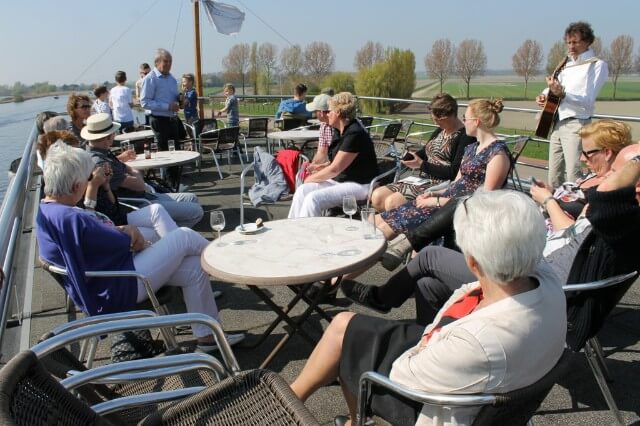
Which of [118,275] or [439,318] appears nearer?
[439,318]

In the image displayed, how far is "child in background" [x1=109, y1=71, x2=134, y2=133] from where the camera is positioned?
30.2 ft

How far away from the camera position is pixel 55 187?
2.56 meters

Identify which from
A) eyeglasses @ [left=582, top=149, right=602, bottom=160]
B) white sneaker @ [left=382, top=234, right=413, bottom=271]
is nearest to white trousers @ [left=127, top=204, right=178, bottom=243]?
white sneaker @ [left=382, top=234, right=413, bottom=271]

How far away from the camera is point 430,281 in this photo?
8.58 feet

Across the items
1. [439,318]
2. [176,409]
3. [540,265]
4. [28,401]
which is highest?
[540,265]

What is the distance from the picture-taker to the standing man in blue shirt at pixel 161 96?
7.33m

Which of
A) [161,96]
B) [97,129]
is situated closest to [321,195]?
[97,129]

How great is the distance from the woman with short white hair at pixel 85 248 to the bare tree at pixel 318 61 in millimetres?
35677

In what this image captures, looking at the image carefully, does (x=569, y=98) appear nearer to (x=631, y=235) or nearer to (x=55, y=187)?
(x=631, y=235)

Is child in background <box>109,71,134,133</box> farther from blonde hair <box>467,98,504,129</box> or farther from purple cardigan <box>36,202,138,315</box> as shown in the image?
blonde hair <box>467,98,504,129</box>

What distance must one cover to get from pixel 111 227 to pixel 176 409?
1319mm

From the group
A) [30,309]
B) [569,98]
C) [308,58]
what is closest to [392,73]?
[308,58]

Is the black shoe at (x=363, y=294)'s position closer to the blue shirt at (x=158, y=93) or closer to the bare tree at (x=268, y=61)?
the blue shirt at (x=158, y=93)

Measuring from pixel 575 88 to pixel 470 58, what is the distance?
172ft
